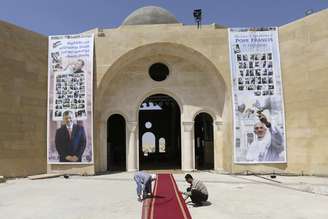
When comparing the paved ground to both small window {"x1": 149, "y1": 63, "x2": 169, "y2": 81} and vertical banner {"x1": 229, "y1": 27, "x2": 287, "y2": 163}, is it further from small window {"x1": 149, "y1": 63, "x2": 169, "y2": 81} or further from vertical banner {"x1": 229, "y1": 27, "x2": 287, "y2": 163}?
small window {"x1": 149, "y1": 63, "x2": 169, "y2": 81}

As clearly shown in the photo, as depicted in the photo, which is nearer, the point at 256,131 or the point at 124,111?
the point at 256,131

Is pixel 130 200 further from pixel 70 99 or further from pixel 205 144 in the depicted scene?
pixel 205 144

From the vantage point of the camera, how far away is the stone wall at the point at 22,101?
15.2m

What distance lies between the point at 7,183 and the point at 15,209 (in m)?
5.96

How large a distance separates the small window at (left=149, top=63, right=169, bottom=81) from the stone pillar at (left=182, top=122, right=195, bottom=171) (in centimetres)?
284

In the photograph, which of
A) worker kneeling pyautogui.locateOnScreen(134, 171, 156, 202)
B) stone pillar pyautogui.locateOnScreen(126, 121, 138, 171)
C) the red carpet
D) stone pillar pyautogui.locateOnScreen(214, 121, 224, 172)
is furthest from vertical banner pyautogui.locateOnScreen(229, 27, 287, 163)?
worker kneeling pyautogui.locateOnScreen(134, 171, 156, 202)

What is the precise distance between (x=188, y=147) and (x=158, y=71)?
446 centimetres

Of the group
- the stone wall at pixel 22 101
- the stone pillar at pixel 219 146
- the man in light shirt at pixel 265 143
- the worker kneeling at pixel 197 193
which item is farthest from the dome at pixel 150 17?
the worker kneeling at pixel 197 193

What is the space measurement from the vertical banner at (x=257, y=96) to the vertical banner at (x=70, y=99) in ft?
23.3

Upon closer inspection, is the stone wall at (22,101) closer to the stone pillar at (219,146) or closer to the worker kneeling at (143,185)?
the worker kneeling at (143,185)

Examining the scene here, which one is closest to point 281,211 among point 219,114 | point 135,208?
point 135,208

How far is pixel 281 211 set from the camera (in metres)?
7.84

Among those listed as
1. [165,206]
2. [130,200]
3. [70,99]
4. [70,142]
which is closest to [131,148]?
[70,142]

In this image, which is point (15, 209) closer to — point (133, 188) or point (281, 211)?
point (133, 188)
